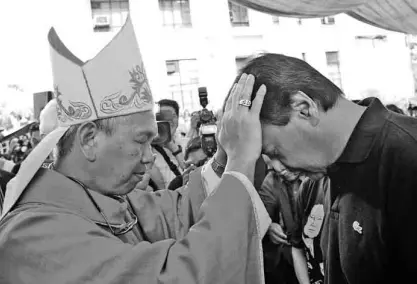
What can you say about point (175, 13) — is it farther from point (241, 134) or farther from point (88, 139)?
point (241, 134)

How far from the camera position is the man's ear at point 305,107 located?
169 centimetres

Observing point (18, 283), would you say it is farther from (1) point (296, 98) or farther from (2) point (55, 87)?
(1) point (296, 98)

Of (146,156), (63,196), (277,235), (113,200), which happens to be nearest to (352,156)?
(146,156)

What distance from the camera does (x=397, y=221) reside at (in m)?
1.54

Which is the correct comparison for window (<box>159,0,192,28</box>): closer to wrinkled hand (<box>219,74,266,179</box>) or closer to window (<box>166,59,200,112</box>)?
window (<box>166,59,200,112</box>)

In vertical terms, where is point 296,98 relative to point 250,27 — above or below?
below

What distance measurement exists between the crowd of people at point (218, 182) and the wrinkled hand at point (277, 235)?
4.18 ft

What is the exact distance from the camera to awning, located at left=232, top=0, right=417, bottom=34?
3.64 meters

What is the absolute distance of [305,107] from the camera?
1698 mm

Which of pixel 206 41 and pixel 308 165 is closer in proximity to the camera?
pixel 308 165

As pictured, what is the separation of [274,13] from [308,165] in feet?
7.61

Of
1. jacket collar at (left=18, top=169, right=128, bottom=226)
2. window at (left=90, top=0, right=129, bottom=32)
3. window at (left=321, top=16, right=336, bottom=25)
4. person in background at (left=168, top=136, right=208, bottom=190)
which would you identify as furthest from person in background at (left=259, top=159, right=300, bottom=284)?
window at (left=321, top=16, right=336, bottom=25)

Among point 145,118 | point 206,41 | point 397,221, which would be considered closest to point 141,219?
point 145,118

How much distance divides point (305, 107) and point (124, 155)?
64 cm
